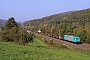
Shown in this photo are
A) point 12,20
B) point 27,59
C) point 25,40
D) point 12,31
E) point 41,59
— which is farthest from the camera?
point 12,20

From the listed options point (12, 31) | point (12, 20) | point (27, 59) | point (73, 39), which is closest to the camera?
point (27, 59)

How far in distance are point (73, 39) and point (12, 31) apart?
2036 cm

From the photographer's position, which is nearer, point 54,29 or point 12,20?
point 12,20

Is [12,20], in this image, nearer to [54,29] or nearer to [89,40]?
[89,40]

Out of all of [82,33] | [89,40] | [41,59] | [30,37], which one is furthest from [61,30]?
[41,59]

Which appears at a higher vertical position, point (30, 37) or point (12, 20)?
point (12, 20)

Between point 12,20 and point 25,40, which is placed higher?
point 12,20

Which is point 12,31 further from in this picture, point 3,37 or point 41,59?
point 41,59

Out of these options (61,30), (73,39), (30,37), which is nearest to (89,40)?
(73,39)

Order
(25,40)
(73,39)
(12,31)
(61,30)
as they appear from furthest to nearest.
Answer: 1. (61,30)
2. (73,39)
3. (12,31)
4. (25,40)

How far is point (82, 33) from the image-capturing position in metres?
75.8

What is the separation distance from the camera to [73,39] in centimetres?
6556

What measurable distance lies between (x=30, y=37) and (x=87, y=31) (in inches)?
1258

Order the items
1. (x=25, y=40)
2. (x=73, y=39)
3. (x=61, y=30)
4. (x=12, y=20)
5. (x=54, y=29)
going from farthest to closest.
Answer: (x=54, y=29)
(x=61, y=30)
(x=12, y=20)
(x=73, y=39)
(x=25, y=40)
